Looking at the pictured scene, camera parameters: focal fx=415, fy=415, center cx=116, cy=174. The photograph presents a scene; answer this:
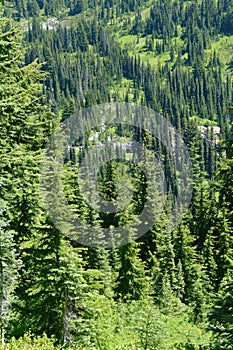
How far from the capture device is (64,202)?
1460 centimetres

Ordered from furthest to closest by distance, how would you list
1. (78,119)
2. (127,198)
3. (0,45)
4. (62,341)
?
(78,119) → (127,198) → (62,341) → (0,45)

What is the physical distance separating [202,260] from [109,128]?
155m

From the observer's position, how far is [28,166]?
1878cm

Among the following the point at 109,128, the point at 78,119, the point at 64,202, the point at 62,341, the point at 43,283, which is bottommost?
the point at 109,128

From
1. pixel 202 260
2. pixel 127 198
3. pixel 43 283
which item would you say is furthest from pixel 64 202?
pixel 202 260

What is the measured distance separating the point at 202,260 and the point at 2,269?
31.9 m

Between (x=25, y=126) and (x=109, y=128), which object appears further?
(x=109, y=128)

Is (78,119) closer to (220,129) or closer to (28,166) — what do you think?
(220,129)

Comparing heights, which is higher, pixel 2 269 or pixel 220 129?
pixel 2 269

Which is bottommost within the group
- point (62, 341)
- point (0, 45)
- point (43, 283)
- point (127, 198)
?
point (127, 198)

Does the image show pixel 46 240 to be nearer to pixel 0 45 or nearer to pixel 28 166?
pixel 28 166

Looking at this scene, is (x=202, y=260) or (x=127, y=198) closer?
(x=127, y=198)

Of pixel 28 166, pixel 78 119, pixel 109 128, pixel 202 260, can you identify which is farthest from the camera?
pixel 109 128

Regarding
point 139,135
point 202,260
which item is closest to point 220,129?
point 139,135
